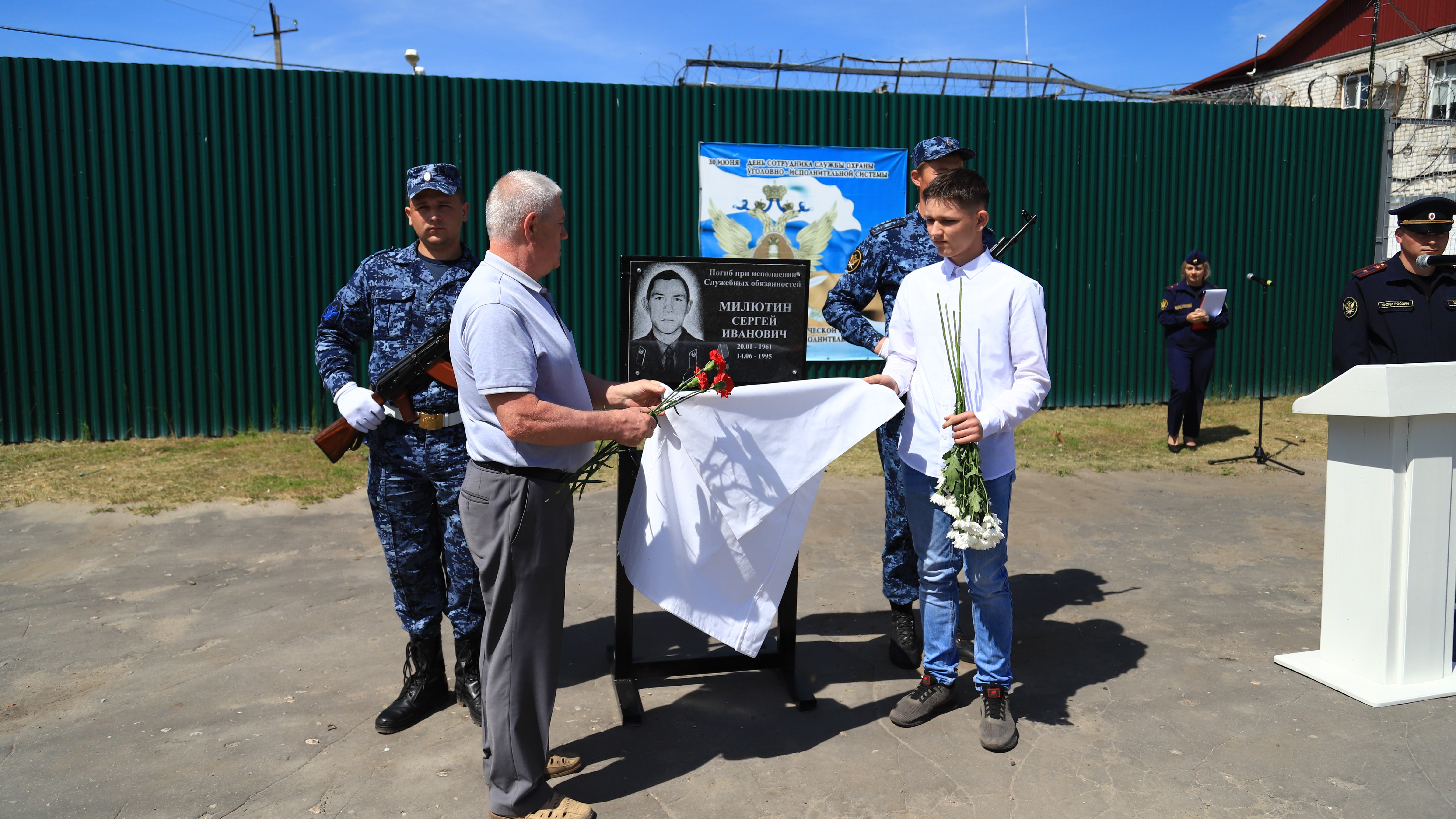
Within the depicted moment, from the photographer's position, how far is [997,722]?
10.8ft

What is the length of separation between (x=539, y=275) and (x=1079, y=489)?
567cm

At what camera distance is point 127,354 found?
8.64 meters

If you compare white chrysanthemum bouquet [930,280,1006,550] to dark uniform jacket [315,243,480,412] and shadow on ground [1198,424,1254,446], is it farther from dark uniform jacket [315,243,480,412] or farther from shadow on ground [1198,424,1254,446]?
shadow on ground [1198,424,1254,446]

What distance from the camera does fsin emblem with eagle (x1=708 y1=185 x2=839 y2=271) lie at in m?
9.66

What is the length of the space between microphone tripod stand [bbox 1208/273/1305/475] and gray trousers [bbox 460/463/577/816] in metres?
7.13

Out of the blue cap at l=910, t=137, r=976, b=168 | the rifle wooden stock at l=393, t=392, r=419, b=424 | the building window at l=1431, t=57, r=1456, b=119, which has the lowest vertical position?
the rifle wooden stock at l=393, t=392, r=419, b=424

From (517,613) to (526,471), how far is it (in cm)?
42

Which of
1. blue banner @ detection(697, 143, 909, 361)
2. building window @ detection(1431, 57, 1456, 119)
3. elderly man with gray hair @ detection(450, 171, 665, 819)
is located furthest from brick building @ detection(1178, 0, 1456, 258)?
elderly man with gray hair @ detection(450, 171, 665, 819)

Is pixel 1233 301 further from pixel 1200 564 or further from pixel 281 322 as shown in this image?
pixel 281 322

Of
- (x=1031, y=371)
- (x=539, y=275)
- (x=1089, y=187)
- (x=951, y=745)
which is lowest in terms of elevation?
(x=951, y=745)

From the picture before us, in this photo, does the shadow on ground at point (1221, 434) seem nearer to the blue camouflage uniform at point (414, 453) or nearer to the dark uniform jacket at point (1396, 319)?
the dark uniform jacket at point (1396, 319)

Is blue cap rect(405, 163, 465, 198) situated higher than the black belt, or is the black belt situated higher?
blue cap rect(405, 163, 465, 198)

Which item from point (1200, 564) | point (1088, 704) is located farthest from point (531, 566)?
point (1200, 564)

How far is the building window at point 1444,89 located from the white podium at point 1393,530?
65.9 ft
